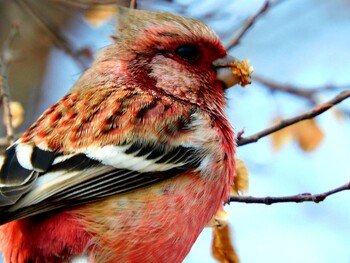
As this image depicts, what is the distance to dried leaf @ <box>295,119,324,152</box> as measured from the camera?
9852 mm

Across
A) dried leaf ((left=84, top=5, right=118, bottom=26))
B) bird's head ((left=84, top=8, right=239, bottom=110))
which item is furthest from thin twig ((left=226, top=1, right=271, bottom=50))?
dried leaf ((left=84, top=5, right=118, bottom=26))

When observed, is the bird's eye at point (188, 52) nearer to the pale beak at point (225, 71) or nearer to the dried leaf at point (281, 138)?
the pale beak at point (225, 71)

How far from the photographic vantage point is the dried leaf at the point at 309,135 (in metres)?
9.85

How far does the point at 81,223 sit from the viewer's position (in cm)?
668

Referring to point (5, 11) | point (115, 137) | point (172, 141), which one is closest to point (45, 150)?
point (115, 137)

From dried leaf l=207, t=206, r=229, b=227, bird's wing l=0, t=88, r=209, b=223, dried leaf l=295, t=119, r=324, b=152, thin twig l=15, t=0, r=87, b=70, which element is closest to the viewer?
bird's wing l=0, t=88, r=209, b=223

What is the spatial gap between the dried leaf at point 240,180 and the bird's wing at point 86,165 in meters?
0.47

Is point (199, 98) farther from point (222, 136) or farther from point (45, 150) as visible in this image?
point (45, 150)

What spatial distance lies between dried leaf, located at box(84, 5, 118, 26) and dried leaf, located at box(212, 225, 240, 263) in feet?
10.0

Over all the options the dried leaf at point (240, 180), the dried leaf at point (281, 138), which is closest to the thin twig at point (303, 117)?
the dried leaf at point (240, 180)

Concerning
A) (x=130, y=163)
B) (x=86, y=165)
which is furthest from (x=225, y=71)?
(x=86, y=165)

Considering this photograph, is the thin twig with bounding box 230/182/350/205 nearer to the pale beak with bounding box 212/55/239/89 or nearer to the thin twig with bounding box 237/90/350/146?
the thin twig with bounding box 237/90/350/146

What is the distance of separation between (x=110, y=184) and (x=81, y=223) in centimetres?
37

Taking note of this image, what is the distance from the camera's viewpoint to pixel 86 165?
6.72 metres
